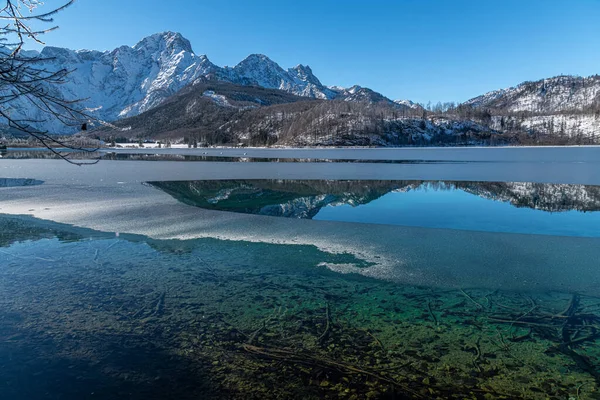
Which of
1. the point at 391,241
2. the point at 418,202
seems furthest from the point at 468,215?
the point at 391,241

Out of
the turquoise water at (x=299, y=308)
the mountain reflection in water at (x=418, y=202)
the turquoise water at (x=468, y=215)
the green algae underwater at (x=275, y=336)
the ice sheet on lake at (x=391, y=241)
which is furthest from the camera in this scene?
the mountain reflection in water at (x=418, y=202)

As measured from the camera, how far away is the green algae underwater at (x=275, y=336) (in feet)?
14.9

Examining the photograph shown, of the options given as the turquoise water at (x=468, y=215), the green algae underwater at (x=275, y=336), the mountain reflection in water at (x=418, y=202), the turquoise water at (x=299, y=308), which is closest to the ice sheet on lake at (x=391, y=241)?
the turquoise water at (x=299, y=308)

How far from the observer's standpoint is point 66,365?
4949mm

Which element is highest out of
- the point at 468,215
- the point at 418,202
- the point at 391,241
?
the point at 418,202

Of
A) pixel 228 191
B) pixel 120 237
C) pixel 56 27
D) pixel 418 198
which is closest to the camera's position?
pixel 56 27

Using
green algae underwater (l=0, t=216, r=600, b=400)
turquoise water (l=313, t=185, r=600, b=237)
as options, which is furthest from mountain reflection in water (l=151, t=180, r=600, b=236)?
green algae underwater (l=0, t=216, r=600, b=400)

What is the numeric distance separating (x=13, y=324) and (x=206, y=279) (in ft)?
10.7

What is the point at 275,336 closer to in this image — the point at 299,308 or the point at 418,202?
the point at 299,308

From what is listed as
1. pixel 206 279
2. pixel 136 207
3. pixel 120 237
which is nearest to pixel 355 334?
pixel 206 279

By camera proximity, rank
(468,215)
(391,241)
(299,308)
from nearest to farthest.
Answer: (299,308) < (391,241) < (468,215)

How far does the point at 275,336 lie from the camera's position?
5688 millimetres

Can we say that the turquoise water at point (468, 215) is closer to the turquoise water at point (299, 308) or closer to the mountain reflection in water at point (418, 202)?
the mountain reflection in water at point (418, 202)

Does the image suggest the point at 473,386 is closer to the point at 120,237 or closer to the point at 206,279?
the point at 206,279
